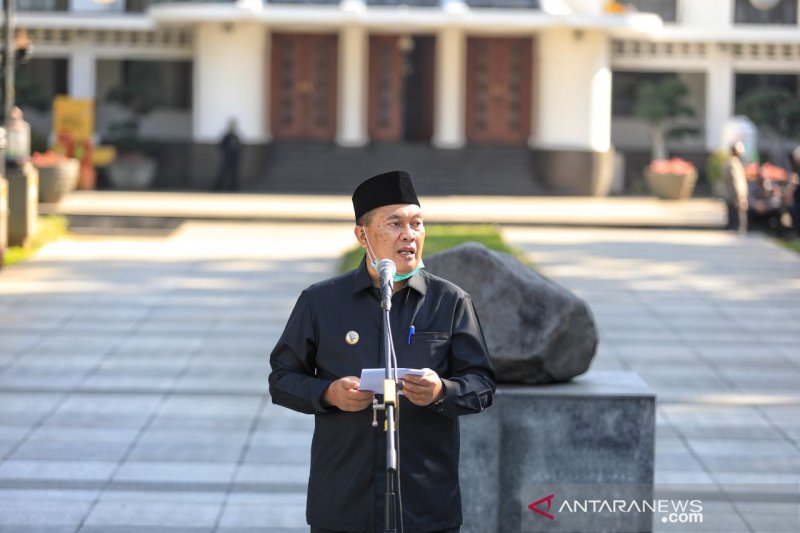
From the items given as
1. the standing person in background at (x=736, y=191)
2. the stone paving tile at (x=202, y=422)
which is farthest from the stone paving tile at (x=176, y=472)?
the standing person in background at (x=736, y=191)

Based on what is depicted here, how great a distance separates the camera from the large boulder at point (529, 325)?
288 inches

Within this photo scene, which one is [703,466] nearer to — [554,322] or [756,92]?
[554,322]

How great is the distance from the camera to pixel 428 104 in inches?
1377

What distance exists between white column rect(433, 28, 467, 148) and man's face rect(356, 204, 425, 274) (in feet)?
91.7

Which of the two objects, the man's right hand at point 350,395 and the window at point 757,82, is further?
the window at point 757,82

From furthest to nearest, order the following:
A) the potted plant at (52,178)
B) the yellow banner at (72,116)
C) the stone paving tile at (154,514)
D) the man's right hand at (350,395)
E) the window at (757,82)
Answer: the window at (757,82), the yellow banner at (72,116), the potted plant at (52,178), the stone paving tile at (154,514), the man's right hand at (350,395)

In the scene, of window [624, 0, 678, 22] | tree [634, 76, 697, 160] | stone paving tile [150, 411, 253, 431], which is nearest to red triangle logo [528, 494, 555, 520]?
stone paving tile [150, 411, 253, 431]

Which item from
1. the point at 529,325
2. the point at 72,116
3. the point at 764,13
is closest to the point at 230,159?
the point at 72,116

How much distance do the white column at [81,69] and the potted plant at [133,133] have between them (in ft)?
2.62

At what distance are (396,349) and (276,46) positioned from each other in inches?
1145

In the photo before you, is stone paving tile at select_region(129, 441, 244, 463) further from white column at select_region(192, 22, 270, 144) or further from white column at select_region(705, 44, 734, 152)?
white column at select_region(705, 44, 734, 152)

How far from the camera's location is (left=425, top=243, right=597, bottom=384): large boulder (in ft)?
24.0

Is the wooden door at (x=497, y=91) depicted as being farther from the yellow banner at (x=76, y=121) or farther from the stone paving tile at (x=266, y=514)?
the stone paving tile at (x=266, y=514)

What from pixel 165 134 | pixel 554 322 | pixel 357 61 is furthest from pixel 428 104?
pixel 554 322
